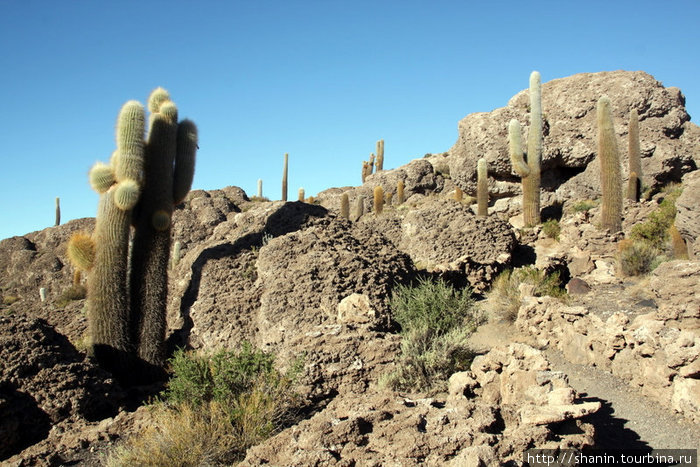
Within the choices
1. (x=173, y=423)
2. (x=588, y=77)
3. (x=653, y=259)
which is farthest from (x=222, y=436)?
(x=588, y=77)

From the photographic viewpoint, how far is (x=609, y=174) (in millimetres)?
14867

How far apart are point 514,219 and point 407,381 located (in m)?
15.2

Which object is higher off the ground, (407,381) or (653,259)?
(653,259)

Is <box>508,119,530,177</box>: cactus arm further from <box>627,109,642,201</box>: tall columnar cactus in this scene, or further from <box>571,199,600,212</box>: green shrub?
<box>627,109,642,201</box>: tall columnar cactus

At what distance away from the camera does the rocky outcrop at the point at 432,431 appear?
3961 mm

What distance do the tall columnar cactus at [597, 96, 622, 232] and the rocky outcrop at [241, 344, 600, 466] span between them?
35.1 feet

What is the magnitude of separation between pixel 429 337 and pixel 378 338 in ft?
3.00

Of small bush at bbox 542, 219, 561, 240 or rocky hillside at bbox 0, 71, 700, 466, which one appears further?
small bush at bbox 542, 219, 561, 240

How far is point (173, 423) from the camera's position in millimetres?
4859

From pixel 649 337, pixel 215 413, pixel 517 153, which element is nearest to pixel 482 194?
pixel 517 153

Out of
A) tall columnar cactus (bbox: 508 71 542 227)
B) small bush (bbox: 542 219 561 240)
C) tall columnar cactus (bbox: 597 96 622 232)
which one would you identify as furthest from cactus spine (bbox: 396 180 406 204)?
tall columnar cactus (bbox: 597 96 622 232)

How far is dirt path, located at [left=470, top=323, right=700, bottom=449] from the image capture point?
5.13 metres

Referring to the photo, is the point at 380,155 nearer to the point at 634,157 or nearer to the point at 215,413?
the point at 634,157

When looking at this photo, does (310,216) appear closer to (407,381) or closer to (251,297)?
(251,297)
